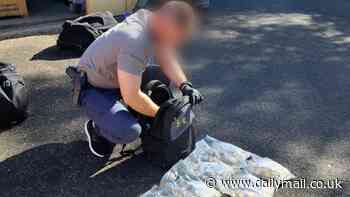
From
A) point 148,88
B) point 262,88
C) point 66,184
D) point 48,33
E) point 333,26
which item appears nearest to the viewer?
point 66,184

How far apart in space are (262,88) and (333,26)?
2035mm

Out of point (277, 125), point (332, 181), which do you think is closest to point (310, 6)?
point (277, 125)

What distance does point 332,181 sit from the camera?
220 cm

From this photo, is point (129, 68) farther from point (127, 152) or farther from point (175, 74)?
point (127, 152)

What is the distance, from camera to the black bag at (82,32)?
138 inches

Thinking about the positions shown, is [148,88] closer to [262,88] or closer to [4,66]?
[4,66]

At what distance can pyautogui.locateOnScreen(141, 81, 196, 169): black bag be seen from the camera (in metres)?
2.04

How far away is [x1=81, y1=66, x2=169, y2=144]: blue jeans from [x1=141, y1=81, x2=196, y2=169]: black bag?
0.10m

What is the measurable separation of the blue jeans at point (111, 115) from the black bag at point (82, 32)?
4.60 feet

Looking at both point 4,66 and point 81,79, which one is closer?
point 81,79

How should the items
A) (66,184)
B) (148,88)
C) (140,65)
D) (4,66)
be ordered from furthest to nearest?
(4,66) < (148,88) < (66,184) < (140,65)

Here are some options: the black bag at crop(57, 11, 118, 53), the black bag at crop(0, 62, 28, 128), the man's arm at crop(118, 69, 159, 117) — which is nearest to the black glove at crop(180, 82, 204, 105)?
the man's arm at crop(118, 69, 159, 117)

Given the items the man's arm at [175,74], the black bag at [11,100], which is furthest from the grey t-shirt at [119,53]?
the black bag at [11,100]

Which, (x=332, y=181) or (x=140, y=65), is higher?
(x=140, y=65)
